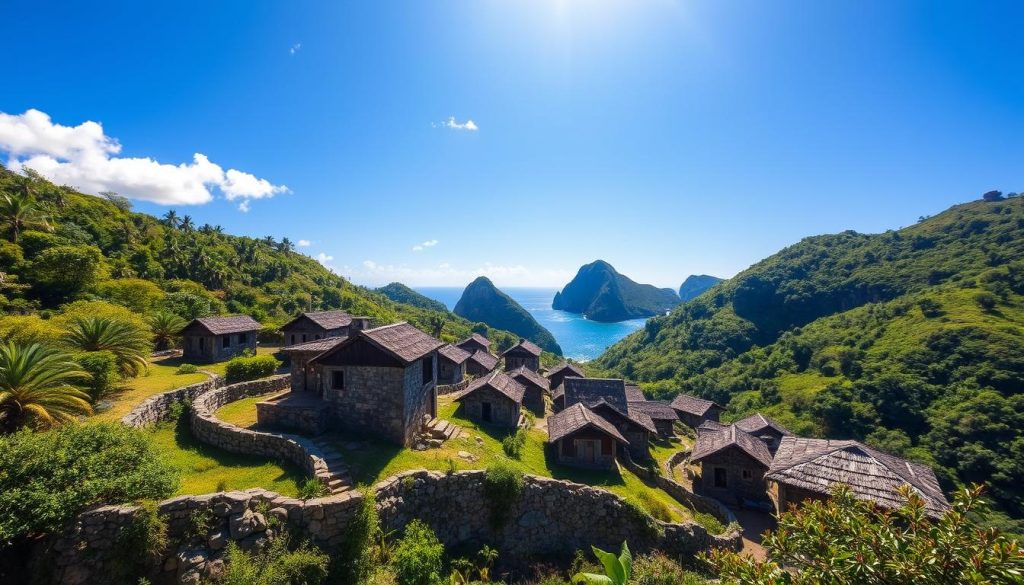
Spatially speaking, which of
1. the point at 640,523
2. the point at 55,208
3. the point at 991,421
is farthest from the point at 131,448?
the point at 991,421

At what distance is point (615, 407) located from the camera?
3256 cm

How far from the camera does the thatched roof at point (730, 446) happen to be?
26078 millimetres

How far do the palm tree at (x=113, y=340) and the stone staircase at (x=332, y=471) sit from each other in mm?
14705

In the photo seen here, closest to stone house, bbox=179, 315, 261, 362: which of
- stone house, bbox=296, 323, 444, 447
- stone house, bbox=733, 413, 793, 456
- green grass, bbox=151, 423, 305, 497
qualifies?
green grass, bbox=151, 423, 305, 497

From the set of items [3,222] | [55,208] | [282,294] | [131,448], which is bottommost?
Answer: [131,448]

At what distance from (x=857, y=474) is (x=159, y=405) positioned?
113 ft

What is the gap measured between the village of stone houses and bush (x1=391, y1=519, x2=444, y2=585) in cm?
118

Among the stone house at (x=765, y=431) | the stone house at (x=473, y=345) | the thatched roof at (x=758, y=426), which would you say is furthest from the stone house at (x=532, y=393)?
the thatched roof at (x=758, y=426)

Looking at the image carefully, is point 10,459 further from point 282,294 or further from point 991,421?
point 991,421

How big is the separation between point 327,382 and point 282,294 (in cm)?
6233

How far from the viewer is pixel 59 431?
11570mm

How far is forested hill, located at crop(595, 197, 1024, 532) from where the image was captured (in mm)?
49688

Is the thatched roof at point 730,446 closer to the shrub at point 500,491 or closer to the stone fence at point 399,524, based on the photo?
the stone fence at point 399,524

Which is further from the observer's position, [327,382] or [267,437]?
[327,382]
